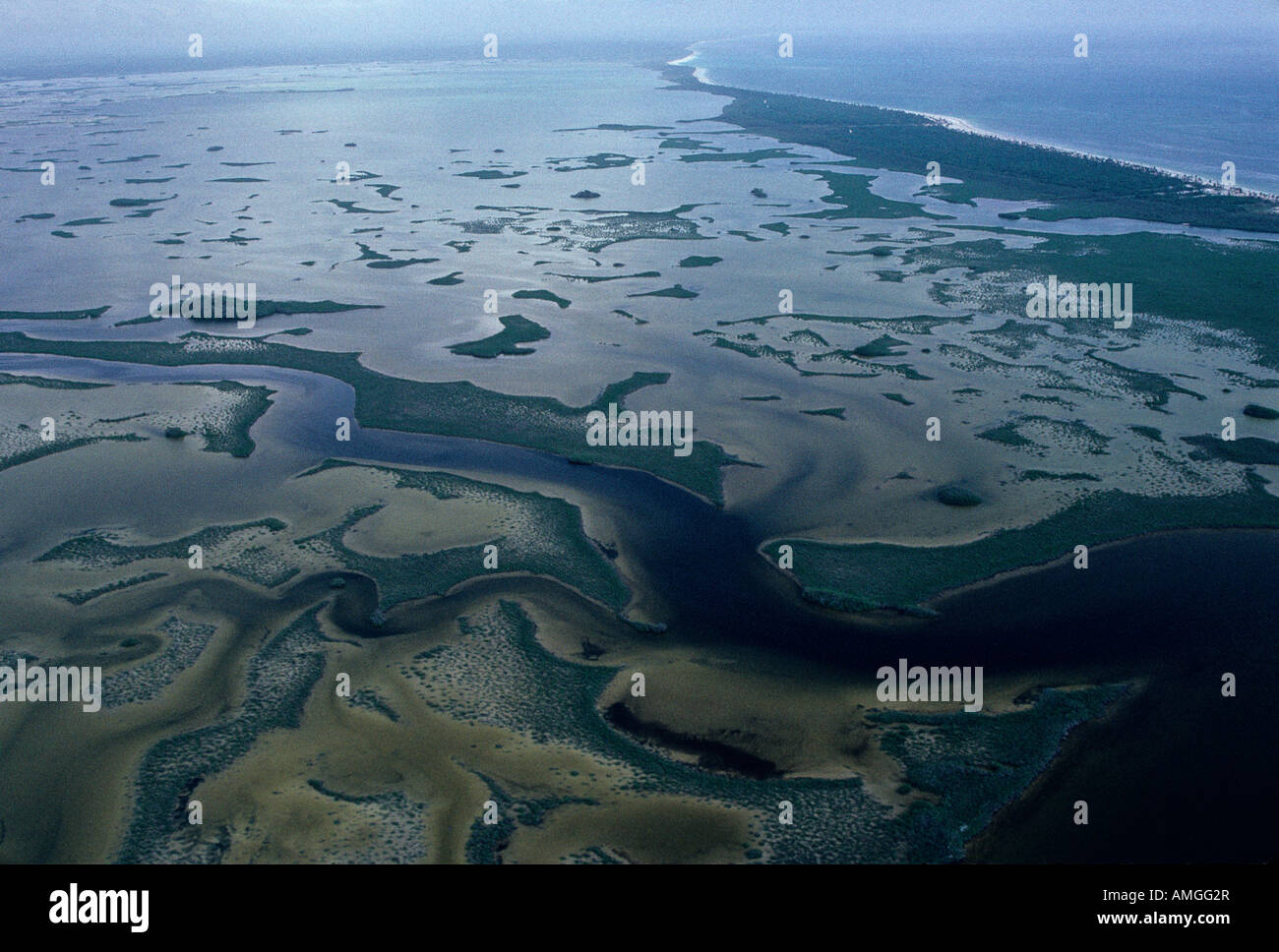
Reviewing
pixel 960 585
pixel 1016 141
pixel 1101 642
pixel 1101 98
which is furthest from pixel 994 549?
pixel 1101 98

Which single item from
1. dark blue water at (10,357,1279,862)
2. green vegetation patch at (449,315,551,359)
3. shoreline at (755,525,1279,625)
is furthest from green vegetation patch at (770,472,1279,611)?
green vegetation patch at (449,315,551,359)

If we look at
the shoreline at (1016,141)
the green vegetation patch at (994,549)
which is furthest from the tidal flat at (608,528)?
the shoreline at (1016,141)

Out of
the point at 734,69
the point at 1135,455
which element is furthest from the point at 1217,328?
the point at 734,69

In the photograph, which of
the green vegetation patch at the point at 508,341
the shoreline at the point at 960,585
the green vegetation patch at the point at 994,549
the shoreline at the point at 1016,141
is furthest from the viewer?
the shoreline at the point at 1016,141

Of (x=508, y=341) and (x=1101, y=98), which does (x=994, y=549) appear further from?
(x=1101, y=98)

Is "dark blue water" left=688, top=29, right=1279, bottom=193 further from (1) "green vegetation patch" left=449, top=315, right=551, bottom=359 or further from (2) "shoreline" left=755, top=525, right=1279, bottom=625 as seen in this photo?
(1) "green vegetation patch" left=449, top=315, right=551, bottom=359

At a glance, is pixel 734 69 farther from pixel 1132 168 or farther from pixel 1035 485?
pixel 1035 485

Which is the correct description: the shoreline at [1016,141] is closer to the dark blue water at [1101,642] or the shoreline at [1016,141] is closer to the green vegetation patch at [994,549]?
the green vegetation patch at [994,549]

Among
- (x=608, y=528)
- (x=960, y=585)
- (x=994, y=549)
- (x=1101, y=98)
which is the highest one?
(x=1101, y=98)
